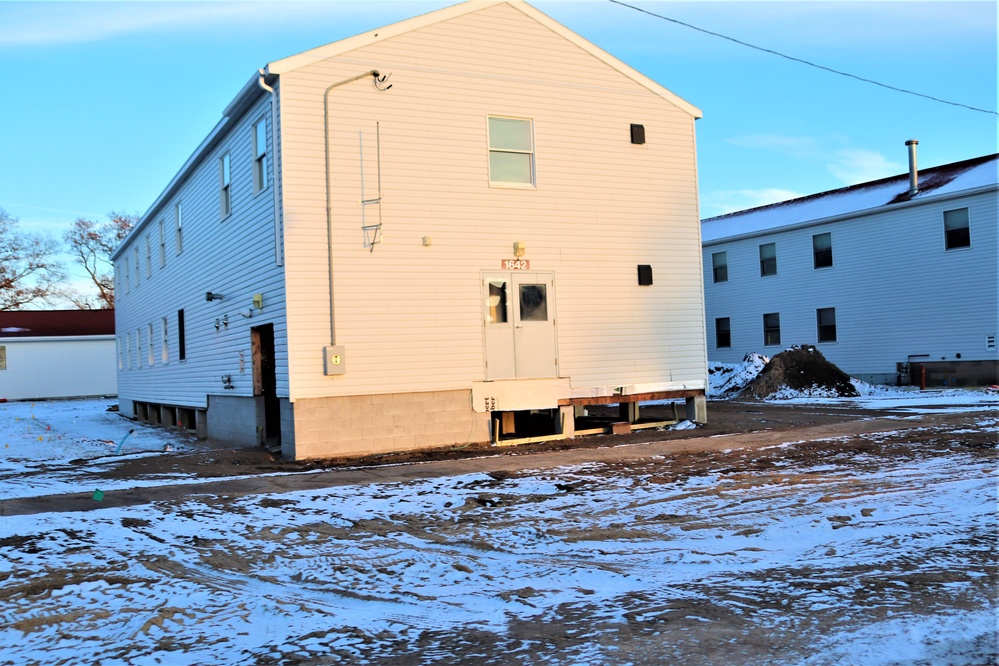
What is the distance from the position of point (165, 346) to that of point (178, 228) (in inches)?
145

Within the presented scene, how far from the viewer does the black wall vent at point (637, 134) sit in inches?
635

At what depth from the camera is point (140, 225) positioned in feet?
82.1

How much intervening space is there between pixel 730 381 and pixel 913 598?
77.7ft

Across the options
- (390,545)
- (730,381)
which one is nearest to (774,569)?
(390,545)

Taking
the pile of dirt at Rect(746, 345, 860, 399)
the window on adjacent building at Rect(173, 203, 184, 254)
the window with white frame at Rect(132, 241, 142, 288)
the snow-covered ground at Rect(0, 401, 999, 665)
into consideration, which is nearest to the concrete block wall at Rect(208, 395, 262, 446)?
the window on adjacent building at Rect(173, 203, 184, 254)

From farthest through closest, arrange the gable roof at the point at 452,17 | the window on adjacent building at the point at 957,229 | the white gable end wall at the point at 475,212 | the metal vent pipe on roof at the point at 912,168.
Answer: the metal vent pipe on roof at the point at 912,168 → the window on adjacent building at the point at 957,229 → the white gable end wall at the point at 475,212 → the gable roof at the point at 452,17

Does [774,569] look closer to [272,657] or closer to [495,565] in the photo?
[495,565]

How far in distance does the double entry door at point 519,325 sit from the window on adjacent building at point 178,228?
9120 millimetres

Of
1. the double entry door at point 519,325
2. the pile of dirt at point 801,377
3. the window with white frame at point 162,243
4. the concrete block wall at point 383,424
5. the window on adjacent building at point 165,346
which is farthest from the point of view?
the pile of dirt at point 801,377

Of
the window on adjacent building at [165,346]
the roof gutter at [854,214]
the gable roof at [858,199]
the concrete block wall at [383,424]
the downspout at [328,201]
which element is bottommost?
the concrete block wall at [383,424]

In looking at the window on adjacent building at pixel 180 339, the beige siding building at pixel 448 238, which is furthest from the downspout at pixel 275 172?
the window on adjacent building at pixel 180 339

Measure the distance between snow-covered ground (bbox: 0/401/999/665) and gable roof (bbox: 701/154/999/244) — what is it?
63.7ft

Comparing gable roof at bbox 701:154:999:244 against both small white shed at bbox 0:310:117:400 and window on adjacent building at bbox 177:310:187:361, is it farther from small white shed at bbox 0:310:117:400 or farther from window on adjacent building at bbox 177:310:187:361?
small white shed at bbox 0:310:117:400

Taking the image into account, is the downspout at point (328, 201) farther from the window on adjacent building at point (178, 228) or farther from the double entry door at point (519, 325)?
the window on adjacent building at point (178, 228)
